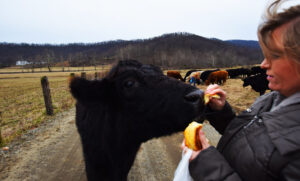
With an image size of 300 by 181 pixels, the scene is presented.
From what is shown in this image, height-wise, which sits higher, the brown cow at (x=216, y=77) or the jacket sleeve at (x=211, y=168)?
the jacket sleeve at (x=211, y=168)

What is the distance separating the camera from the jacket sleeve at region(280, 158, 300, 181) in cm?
107

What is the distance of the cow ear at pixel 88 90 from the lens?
5.86 ft

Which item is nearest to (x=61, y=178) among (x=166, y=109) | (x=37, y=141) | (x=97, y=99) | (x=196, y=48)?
(x=37, y=141)

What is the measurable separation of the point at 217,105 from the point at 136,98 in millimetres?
1012

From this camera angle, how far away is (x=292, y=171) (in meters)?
1.08

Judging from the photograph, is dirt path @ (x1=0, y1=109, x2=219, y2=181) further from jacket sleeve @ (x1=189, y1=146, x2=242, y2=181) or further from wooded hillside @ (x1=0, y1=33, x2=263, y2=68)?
wooded hillside @ (x1=0, y1=33, x2=263, y2=68)

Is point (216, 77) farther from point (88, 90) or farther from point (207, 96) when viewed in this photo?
point (88, 90)

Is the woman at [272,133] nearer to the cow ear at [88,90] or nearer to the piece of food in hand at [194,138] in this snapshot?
the piece of food in hand at [194,138]

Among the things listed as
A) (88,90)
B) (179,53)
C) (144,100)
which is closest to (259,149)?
(144,100)

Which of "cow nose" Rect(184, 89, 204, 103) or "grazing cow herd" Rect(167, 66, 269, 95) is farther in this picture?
"grazing cow herd" Rect(167, 66, 269, 95)

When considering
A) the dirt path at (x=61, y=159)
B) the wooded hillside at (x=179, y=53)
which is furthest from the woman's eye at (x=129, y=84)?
the dirt path at (x=61, y=159)

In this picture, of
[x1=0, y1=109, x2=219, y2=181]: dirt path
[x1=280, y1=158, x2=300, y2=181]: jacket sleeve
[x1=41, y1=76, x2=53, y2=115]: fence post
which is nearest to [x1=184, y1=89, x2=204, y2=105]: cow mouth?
[x1=280, y1=158, x2=300, y2=181]: jacket sleeve

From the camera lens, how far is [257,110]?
5.66 ft

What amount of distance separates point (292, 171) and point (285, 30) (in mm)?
1009
